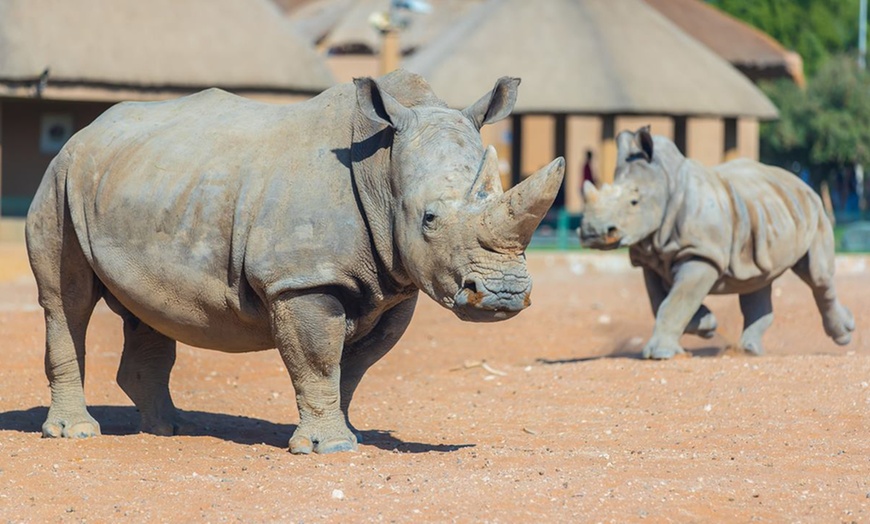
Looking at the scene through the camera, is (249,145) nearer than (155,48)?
Yes

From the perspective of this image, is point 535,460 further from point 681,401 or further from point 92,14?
point 92,14

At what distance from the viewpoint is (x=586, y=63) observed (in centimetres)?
2502

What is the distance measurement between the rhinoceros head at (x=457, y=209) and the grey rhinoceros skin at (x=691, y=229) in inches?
160

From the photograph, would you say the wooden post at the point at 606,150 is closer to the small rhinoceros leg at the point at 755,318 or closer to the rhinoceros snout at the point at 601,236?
the small rhinoceros leg at the point at 755,318

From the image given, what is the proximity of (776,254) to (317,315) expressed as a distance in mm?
5281

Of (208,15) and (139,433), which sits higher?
(139,433)

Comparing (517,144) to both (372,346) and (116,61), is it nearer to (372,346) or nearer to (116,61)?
(116,61)

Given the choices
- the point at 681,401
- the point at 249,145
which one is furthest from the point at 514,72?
the point at 249,145

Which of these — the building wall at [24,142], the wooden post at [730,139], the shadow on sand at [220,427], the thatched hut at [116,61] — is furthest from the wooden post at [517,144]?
the shadow on sand at [220,427]

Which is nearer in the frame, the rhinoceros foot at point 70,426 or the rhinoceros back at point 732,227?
the rhinoceros foot at point 70,426

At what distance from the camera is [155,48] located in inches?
879

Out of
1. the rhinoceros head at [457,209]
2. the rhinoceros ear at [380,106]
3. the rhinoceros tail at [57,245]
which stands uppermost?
the rhinoceros ear at [380,106]

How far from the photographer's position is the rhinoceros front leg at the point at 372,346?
743 centimetres

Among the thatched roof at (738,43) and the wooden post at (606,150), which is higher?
the wooden post at (606,150)
